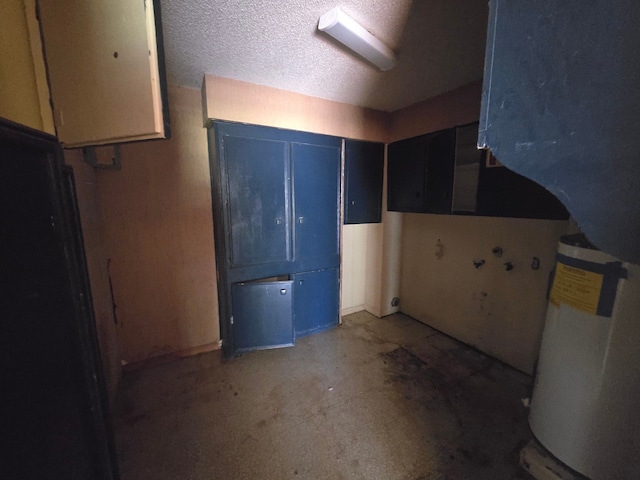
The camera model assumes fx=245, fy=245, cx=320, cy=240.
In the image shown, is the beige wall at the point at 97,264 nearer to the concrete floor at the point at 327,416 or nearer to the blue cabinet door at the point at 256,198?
the concrete floor at the point at 327,416

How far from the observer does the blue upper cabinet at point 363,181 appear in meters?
2.68

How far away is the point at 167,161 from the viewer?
6.80 feet

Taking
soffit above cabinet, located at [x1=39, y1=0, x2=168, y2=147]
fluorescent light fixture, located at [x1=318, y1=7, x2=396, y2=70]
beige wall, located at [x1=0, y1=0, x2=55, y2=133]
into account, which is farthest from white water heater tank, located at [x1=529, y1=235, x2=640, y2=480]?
beige wall, located at [x1=0, y1=0, x2=55, y2=133]

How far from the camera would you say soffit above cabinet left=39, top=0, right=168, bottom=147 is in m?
0.82

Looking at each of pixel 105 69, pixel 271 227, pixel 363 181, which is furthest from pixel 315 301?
pixel 105 69

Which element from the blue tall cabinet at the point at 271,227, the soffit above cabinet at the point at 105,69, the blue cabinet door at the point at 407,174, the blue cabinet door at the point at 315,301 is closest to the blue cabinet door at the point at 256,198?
the blue tall cabinet at the point at 271,227

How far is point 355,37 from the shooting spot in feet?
4.64

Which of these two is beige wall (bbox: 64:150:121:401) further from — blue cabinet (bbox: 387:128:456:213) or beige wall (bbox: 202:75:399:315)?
blue cabinet (bbox: 387:128:456:213)

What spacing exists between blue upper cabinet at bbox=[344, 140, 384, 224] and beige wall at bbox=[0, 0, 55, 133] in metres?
2.20

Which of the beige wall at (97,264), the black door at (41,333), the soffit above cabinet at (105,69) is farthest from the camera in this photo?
the beige wall at (97,264)

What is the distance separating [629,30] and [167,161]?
2.47m

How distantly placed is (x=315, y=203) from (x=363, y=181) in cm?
68

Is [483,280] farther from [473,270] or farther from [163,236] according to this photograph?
[163,236]

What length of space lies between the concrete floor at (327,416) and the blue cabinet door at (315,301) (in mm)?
288
